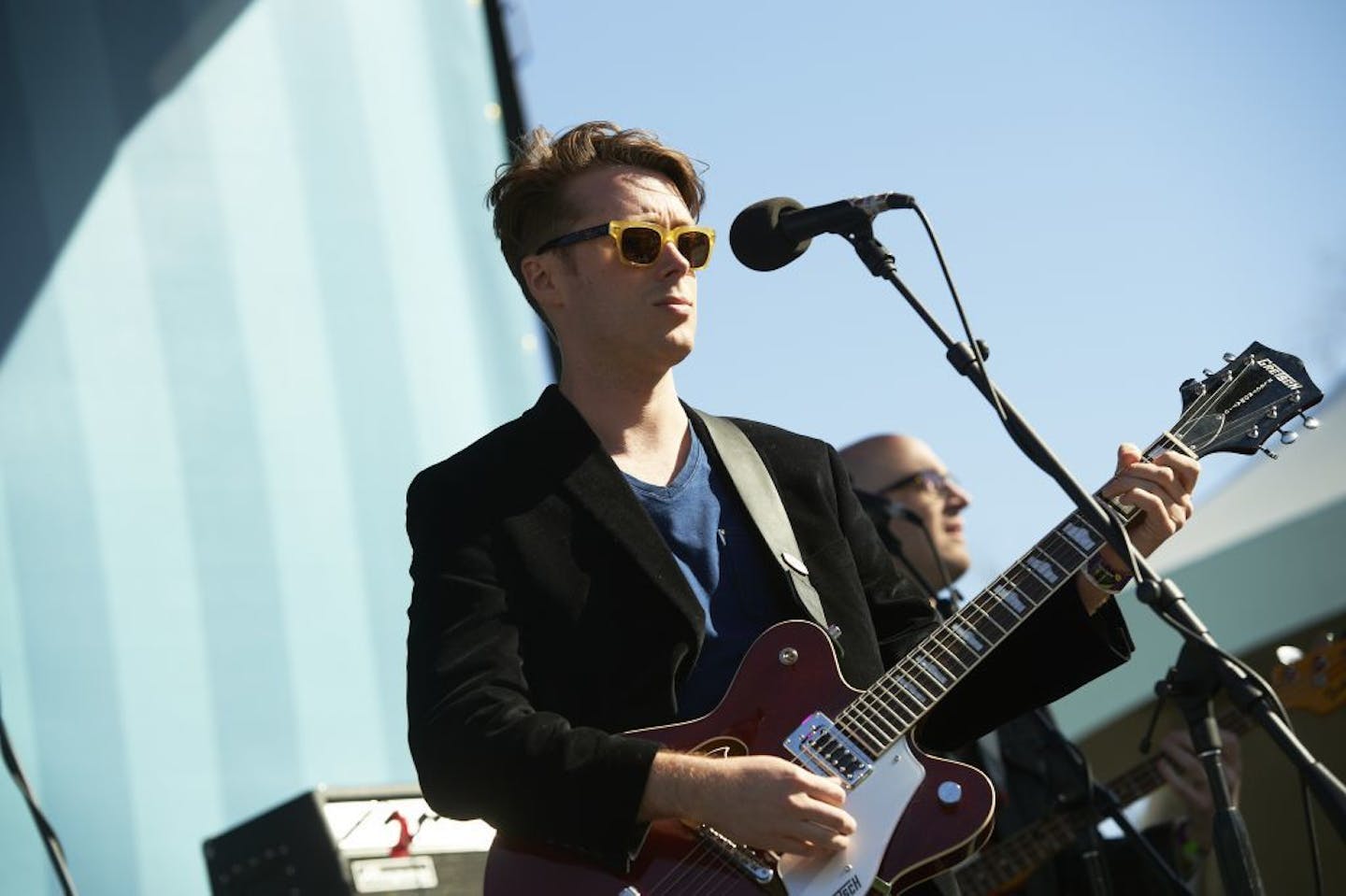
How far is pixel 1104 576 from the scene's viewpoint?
2867 mm

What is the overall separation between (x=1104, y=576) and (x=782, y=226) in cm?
83

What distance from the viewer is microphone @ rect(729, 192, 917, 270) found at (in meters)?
2.78

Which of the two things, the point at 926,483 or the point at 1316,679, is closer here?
the point at 1316,679

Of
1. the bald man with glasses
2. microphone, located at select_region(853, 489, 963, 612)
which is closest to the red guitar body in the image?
the bald man with glasses

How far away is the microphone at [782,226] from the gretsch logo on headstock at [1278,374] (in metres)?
0.79

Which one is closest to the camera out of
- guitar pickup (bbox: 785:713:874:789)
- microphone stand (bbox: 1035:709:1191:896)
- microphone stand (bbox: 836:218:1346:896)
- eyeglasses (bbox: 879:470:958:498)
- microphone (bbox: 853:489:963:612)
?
microphone stand (bbox: 836:218:1346:896)

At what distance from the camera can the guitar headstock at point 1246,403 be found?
2.90 m

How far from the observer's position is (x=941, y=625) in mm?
2906

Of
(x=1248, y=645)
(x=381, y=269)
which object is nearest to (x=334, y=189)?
(x=381, y=269)

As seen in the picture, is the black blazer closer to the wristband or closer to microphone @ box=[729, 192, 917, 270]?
the wristband

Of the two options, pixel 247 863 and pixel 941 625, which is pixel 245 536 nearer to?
pixel 247 863

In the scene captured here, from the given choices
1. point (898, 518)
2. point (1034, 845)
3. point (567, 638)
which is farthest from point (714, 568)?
point (898, 518)

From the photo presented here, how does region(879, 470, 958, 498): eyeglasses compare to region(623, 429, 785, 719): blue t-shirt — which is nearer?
region(623, 429, 785, 719): blue t-shirt

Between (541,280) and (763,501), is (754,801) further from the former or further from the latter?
(541,280)
